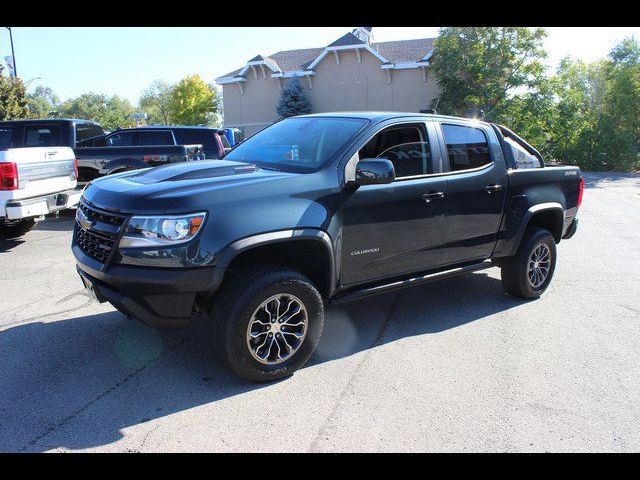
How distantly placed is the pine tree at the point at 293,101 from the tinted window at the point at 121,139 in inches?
899

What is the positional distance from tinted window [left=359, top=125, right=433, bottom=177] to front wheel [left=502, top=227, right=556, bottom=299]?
164 cm

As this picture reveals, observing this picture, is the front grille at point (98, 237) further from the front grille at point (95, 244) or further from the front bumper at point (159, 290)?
the front bumper at point (159, 290)

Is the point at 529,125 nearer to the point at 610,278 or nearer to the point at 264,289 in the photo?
the point at 610,278

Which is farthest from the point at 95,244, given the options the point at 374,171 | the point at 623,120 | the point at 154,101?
the point at 154,101

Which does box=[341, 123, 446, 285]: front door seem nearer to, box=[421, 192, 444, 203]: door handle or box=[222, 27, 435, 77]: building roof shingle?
box=[421, 192, 444, 203]: door handle

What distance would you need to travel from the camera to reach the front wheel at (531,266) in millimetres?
5387

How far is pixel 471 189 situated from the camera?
4730mm

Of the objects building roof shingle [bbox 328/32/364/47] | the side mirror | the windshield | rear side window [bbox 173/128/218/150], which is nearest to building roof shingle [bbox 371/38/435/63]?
building roof shingle [bbox 328/32/364/47]

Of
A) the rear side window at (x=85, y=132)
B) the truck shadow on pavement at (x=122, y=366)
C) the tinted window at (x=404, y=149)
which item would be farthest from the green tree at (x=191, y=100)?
the tinted window at (x=404, y=149)

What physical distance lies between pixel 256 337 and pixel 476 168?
2714 mm
